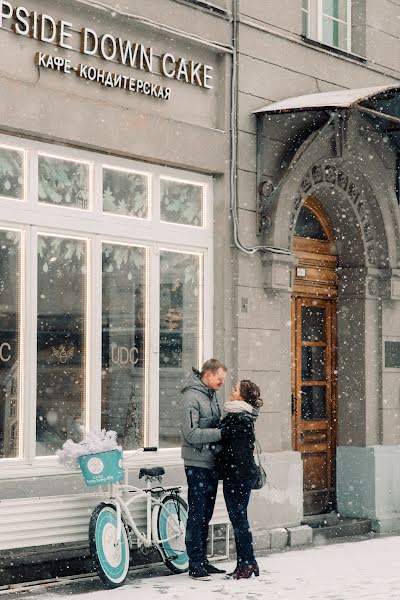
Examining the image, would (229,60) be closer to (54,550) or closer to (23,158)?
(23,158)

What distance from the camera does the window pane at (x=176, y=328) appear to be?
12.1 metres

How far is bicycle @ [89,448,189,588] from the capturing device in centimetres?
988

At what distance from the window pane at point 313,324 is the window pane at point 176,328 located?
226 cm

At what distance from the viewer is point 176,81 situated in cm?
1217

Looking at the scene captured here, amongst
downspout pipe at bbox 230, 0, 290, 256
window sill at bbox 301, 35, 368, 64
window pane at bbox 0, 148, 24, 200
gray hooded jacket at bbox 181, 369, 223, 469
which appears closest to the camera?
gray hooded jacket at bbox 181, 369, 223, 469

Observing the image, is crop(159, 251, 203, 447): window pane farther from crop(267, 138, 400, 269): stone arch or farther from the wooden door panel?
the wooden door panel

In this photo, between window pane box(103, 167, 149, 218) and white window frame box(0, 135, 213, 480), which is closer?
white window frame box(0, 135, 213, 480)

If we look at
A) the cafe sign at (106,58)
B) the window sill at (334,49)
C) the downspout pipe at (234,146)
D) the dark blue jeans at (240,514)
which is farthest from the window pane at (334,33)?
the dark blue jeans at (240,514)

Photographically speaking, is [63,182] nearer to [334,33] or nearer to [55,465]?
[55,465]

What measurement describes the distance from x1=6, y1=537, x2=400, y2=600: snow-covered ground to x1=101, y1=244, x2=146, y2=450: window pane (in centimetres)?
155

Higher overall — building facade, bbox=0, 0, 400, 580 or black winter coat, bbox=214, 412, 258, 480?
building facade, bbox=0, 0, 400, 580

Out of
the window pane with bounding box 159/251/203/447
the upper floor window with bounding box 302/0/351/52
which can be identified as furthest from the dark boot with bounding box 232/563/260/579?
the upper floor window with bounding box 302/0/351/52

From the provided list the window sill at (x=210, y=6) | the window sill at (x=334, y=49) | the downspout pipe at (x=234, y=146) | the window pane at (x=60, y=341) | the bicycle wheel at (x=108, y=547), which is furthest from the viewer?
the window sill at (x=334, y=49)

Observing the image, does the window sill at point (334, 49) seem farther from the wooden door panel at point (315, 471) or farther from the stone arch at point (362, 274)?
the wooden door panel at point (315, 471)
